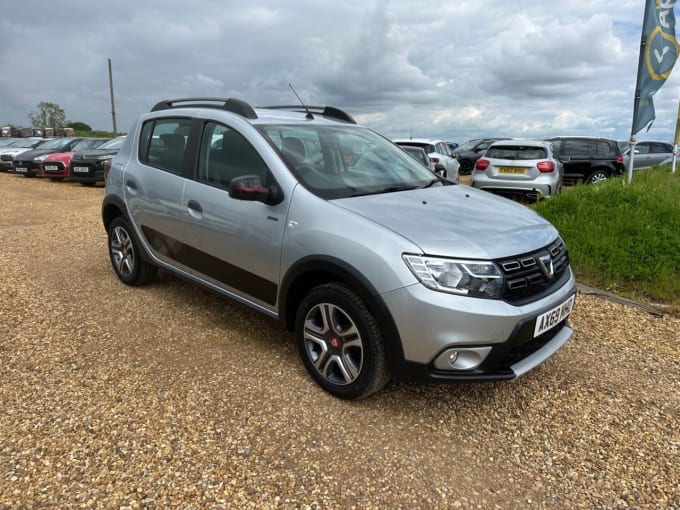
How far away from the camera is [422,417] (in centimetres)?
286

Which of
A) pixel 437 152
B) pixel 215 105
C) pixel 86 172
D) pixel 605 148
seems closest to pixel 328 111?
pixel 215 105

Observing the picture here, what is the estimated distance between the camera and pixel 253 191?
9.78 feet

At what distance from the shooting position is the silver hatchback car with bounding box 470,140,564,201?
9773 millimetres

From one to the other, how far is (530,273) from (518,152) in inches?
318

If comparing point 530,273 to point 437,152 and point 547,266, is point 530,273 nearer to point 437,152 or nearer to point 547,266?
point 547,266

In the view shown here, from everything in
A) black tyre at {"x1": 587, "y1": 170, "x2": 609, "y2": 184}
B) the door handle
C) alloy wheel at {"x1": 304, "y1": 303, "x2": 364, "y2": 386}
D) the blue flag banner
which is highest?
the blue flag banner

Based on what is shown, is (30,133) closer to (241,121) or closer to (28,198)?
(28,198)

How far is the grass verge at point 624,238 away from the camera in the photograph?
16.6 ft

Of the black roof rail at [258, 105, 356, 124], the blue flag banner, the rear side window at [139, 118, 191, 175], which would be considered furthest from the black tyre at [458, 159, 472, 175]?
the rear side window at [139, 118, 191, 175]

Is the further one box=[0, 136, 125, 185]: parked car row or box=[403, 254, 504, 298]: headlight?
box=[0, 136, 125, 185]: parked car row

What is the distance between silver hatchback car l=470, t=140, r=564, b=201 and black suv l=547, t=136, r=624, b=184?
5098 millimetres

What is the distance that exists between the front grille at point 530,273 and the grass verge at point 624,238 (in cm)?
252

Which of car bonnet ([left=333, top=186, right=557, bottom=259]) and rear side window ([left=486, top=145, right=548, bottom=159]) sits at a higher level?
rear side window ([left=486, top=145, right=548, bottom=159])

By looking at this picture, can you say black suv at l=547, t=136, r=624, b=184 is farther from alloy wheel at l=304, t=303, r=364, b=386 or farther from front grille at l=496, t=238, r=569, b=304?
alloy wheel at l=304, t=303, r=364, b=386
